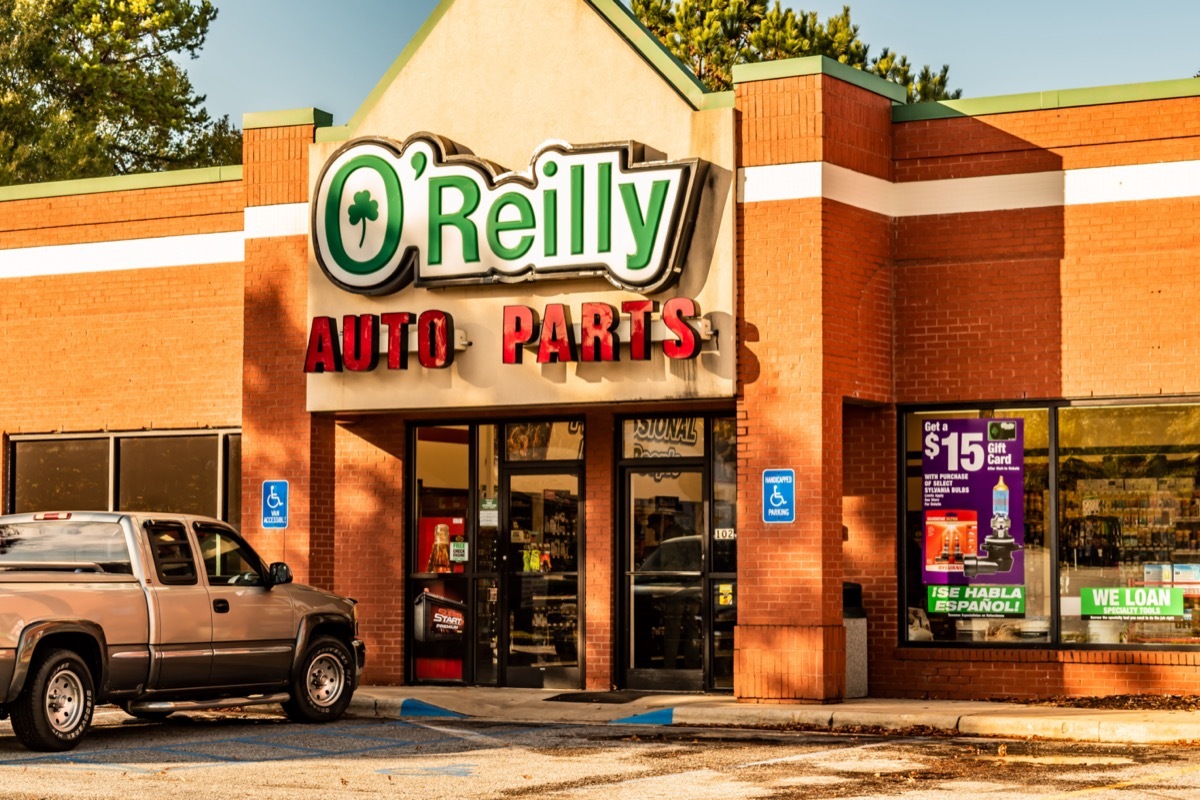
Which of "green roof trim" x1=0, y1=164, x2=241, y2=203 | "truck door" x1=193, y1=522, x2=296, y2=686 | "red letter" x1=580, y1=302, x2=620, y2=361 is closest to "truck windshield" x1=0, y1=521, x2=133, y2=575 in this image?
"truck door" x1=193, y1=522, x2=296, y2=686

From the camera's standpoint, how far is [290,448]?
2091cm

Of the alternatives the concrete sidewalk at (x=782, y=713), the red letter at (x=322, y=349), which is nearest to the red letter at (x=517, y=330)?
the red letter at (x=322, y=349)

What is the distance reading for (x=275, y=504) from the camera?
68.6ft

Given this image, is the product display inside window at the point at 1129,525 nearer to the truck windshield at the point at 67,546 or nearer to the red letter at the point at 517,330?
the red letter at the point at 517,330

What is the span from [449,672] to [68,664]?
7181mm

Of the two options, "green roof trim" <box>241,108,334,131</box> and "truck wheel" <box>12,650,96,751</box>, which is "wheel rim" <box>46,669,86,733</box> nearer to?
"truck wheel" <box>12,650,96,751</box>

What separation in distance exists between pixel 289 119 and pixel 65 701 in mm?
8856

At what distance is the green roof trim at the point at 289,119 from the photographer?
20969mm

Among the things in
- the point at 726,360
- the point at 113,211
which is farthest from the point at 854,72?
the point at 113,211

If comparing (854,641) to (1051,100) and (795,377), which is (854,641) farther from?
(1051,100)

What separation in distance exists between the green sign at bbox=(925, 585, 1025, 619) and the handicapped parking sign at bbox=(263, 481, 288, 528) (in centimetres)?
734

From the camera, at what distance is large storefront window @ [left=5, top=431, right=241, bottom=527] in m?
22.3

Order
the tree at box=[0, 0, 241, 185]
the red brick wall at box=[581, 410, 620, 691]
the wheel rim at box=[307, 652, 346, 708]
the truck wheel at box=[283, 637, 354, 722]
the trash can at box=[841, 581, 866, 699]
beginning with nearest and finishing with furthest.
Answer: the truck wheel at box=[283, 637, 354, 722]
the wheel rim at box=[307, 652, 346, 708]
the trash can at box=[841, 581, 866, 699]
the red brick wall at box=[581, 410, 620, 691]
the tree at box=[0, 0, 241, 185]

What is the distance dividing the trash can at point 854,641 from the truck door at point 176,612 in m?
6.57
